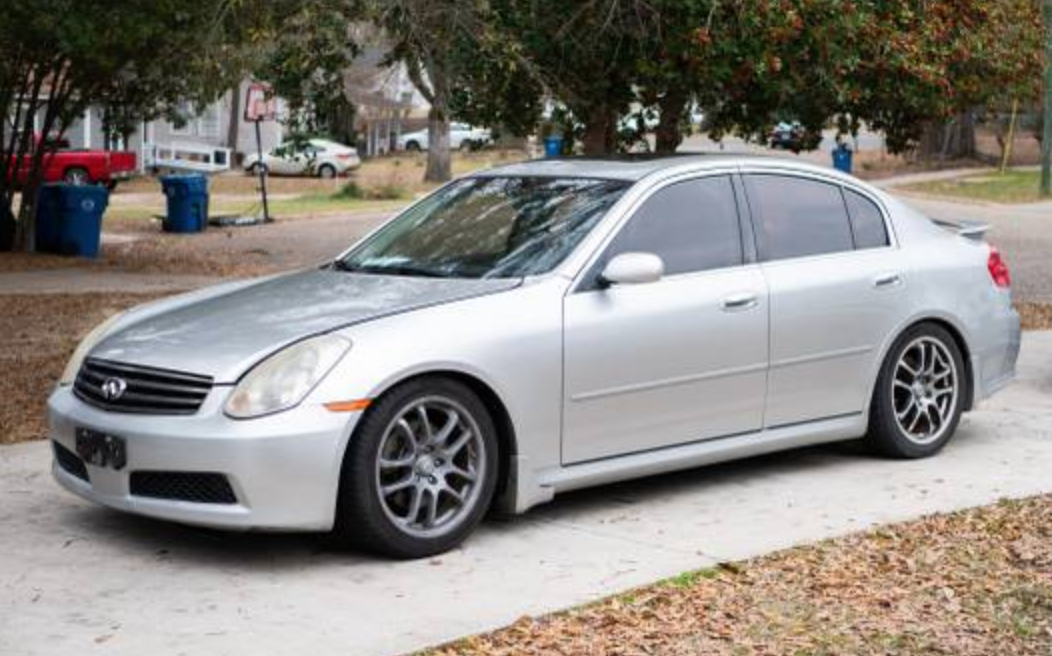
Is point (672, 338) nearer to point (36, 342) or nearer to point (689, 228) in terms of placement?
point (689, 228)

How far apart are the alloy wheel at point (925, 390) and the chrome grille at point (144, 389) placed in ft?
11.7

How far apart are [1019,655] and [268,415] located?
273 cm

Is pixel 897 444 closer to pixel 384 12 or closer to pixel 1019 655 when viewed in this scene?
pixel 1019 655

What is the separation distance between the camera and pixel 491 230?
788cm

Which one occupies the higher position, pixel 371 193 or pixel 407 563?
pixel 407 563

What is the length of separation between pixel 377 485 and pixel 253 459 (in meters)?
0.50

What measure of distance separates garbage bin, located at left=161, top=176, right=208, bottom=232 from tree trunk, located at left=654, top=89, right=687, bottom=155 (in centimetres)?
1509

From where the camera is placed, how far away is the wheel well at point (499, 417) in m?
6.89

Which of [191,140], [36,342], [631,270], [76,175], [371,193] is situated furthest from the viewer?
[191,140]

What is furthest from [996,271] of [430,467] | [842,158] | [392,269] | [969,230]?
[842,158]

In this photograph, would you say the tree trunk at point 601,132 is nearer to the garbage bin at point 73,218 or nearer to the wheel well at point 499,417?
the wheel well at point 499,417

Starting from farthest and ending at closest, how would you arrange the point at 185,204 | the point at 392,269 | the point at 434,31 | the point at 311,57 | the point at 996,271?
the point at 185,204 < the point at 311,57 < the point at 434,31 < the point at 996,271 < the point at 392,269

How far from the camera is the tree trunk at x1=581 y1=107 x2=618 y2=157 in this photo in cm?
1420

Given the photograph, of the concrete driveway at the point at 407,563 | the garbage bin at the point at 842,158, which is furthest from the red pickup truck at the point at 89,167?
the concrete driveway at the point at 407,563
